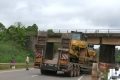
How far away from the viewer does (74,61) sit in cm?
3981

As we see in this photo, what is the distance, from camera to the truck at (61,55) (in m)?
36.8

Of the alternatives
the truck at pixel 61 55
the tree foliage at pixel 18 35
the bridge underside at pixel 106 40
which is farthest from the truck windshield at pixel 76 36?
the tree foliage at pixel 18 35

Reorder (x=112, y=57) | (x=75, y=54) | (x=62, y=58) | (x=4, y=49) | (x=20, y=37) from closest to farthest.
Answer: (x=62, y=58), (x=75, y=54), (x=4, y=49), (x=112, y=57), (x=20, y=37)

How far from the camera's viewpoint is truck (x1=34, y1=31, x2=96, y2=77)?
121 ft

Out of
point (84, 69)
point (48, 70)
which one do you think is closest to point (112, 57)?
point (84, 69)

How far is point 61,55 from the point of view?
1449 inches

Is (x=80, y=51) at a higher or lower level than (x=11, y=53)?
lower

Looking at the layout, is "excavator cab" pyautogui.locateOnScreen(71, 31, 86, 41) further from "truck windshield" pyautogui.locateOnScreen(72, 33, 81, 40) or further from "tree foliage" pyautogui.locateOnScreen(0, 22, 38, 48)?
"tree foliage" pyautogui.locateOnScreen(0, 22, 38, 48)

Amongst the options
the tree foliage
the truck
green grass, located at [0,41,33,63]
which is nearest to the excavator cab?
the truck

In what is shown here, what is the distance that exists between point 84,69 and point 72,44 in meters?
4.00

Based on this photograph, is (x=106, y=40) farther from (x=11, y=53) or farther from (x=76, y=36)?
(x=76, y=36)

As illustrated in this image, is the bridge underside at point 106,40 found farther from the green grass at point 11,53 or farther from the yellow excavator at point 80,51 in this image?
the yellow excavator at point 80,51

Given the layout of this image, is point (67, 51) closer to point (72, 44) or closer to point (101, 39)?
point (72, 44)

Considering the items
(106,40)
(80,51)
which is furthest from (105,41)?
(80,51)
